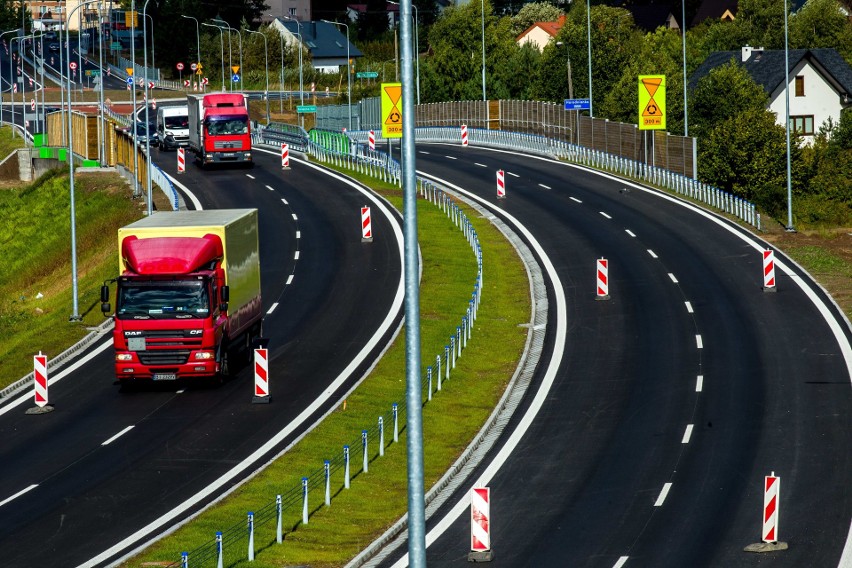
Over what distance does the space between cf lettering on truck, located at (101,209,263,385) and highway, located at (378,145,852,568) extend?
24.1 feet

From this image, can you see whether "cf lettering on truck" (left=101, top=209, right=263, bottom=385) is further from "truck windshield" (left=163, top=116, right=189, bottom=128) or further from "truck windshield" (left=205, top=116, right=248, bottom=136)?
"truck windshield" (left=163, top=116, right=189, bottom=128)

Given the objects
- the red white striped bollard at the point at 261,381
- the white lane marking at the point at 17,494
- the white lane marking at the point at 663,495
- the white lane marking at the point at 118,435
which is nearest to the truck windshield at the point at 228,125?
the red white striped bollard at the point at 261,381

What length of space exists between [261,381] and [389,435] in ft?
12.9

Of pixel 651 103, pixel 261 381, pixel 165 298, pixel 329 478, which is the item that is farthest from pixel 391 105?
pixel 329 478

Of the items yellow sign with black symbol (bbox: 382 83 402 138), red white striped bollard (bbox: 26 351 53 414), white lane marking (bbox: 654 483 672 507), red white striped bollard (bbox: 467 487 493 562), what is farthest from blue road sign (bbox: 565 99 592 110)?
red white striped bollard (bbox: 467 487 493 562)

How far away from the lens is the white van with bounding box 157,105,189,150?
83.5 metres

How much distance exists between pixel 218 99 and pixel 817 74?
4968cm

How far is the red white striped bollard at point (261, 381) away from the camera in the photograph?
30.9 metres

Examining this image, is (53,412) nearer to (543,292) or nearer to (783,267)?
(543,292)

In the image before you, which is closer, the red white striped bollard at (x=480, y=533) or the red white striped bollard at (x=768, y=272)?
the red white striped bollard at (x=480, y=533)

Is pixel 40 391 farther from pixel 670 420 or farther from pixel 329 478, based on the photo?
pixel 670 420

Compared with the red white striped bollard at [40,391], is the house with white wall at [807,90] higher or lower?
higher

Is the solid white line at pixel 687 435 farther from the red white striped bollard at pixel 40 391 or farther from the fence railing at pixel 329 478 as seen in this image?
the red white striped bollard at pixel 40 391

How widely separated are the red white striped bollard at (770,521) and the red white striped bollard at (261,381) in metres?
13.3
